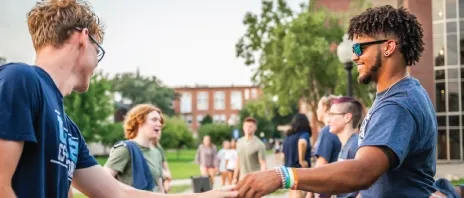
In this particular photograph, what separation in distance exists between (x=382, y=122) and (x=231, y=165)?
54.8 ft

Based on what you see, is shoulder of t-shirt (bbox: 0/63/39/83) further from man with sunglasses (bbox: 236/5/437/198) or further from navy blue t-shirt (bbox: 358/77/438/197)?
navy blue t-shirt (bbox: 358/77/438/197)

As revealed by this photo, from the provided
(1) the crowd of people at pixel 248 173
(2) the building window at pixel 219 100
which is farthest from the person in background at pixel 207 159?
(2) the building window at pixel 219 100

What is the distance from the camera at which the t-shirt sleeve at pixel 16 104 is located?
274cm

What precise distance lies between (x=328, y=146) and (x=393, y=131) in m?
5.05

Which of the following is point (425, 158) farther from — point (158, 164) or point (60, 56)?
point (158, 164)

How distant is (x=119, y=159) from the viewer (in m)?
7.30

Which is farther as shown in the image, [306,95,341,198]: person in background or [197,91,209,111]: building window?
[197,91,209,111]: building window

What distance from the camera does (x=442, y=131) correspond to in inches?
1147

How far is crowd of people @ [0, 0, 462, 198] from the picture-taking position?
281 cm

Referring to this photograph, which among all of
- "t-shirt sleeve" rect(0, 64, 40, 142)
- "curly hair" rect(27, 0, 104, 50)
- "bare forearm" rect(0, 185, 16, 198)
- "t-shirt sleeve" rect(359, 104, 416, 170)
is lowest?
"bare forearm" rect(0, 185, 16, 198)

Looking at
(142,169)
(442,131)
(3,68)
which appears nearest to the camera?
(3,68)

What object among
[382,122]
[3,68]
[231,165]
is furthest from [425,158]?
[231,165]

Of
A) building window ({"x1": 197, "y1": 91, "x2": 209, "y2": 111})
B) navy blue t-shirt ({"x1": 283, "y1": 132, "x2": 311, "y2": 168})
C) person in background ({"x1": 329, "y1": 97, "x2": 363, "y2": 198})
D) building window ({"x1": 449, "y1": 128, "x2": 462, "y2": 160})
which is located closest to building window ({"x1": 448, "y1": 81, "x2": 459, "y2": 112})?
building window ({"x1": 449, "y1": 128, "x2": 462, "y2": 160})

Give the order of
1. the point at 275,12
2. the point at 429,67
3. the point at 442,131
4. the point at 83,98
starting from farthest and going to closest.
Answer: the point at 83,98, the point at 275,12, the point at 442,131, the point at 429,67
